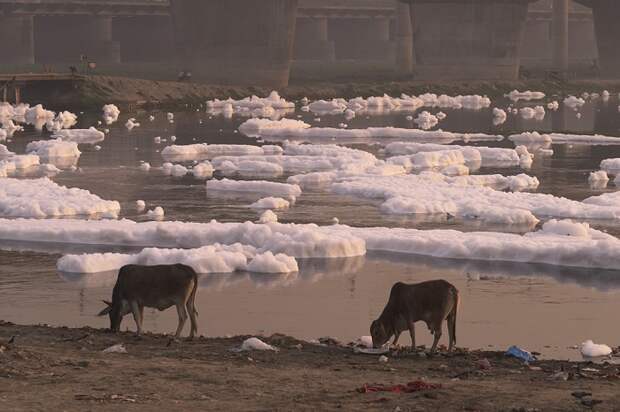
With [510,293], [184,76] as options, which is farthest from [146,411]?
[184,76]

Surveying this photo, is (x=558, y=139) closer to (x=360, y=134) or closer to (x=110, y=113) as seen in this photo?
(x=360, y=134)

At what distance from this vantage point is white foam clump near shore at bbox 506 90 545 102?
109m

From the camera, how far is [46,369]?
15484mm

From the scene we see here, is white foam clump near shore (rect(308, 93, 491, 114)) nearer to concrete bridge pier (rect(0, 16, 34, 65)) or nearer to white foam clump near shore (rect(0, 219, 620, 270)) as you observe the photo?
concrete bridge pier (rect(0, 16, 34, 65))

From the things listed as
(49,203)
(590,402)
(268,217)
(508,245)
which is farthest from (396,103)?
(590,402)

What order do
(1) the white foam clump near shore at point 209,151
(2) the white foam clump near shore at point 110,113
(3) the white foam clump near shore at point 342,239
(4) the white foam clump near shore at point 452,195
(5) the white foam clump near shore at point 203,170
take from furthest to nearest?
(2) the white foam clump near shore at point 110,113 < (1) the white foam clump near shore at point 209,151 < (5) the white foam clump near shore at point 203,170 < (4) the white foam clump near shore at point 452,195 < (3) the white foam clump near shore at point 342,239

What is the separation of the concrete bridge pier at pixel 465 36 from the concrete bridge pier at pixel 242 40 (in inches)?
621

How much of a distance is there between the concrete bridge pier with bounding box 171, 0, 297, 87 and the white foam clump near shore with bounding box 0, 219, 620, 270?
72.6m

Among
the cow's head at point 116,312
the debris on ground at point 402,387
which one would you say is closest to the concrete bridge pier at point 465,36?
the cow's head at point 116,312

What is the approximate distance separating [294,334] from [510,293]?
496cm

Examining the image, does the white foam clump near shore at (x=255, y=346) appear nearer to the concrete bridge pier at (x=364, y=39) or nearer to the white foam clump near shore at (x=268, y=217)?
the white foam clump near shore at (x=268, y=217)

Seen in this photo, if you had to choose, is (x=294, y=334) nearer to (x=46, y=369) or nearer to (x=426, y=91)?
(x=46, y=369)

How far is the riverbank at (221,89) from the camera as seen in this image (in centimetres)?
8175

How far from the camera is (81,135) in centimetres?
6069
